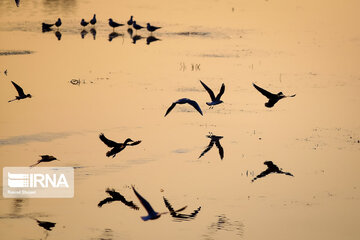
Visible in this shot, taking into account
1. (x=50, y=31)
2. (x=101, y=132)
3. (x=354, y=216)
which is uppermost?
(x=50, y=31)

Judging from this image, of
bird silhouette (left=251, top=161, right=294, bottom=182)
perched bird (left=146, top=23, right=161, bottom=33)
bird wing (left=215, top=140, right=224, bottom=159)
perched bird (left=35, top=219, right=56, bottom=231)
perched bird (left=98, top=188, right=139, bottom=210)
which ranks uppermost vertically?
perched bird (left=146, top=23, right=161, bottom=33)

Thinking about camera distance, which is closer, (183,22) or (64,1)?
(183,22)

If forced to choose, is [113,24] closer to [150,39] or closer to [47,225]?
[150,39]

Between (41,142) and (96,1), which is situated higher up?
(96,1)

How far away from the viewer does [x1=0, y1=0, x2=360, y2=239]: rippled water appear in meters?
7.79

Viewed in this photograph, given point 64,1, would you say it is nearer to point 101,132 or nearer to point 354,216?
point 101,132

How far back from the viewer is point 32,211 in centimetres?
775

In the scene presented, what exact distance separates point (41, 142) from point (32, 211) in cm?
136

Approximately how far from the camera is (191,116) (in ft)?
31.8

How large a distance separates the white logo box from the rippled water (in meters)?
0.11

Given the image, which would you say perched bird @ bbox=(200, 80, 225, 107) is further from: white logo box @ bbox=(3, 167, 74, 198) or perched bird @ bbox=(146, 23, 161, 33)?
perched bird @ bbox=(146, 23, 161, 33)

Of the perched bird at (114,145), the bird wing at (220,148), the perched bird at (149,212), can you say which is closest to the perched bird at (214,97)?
the bird wing at (220,148)

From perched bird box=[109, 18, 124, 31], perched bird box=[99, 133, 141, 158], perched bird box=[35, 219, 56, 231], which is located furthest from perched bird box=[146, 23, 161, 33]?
perched bird box=[35, 219, 56, 231]

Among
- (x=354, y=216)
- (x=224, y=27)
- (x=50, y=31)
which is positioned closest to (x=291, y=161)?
(x=354, y=216)
